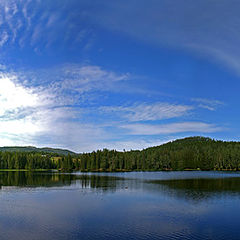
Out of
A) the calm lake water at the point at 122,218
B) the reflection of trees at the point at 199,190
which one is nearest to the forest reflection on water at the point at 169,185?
the reflection of trees at the point at 199,190

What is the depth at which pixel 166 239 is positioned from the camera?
36.0 m

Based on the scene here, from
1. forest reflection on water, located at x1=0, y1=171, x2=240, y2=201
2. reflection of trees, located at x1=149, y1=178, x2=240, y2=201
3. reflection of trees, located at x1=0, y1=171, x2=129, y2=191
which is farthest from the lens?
reflection of trees, located at x1=0, y1=171, x2=129, y2=191

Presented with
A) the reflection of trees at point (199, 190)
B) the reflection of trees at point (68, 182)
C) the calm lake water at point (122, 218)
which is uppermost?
the reflection of trees at point (199, 190)

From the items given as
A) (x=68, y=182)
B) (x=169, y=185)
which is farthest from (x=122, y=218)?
(x=68, y=182)

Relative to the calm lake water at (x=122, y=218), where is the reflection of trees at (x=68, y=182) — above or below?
below

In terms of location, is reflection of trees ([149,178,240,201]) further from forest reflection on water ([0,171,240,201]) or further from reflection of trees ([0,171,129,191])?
reflection of trees ([0,171,129,191])

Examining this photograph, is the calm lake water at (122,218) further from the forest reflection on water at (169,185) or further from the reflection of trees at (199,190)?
the forest reflection on water at (169,185)

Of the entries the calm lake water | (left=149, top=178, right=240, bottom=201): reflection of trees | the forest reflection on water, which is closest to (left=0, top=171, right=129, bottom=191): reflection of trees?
the forest reflection on water

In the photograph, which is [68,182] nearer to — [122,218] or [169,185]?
[169,185]

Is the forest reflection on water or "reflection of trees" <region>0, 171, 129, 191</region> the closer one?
the forest reflection on water

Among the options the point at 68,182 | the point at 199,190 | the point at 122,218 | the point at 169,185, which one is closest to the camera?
the point at 122,218

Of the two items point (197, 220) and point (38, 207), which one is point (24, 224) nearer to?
point (38, 207)

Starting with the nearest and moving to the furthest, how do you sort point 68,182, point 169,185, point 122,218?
point 122,218 < point 169,185 < point 68,182

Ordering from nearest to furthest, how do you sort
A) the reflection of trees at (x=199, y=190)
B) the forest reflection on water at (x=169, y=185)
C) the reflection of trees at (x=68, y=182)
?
the reflection of trees at (x=199, y=190), the forest reflection on water at (x=169, y=185), the reflection of trees at (x=68, y=182)
